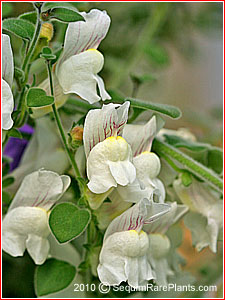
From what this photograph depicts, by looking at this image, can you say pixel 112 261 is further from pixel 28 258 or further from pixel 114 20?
pixel 114 20

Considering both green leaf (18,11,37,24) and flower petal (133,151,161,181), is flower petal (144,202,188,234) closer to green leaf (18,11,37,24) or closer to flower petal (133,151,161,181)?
flower petal (133,151,161,181)

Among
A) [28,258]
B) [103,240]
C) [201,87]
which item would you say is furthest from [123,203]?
[201,87]

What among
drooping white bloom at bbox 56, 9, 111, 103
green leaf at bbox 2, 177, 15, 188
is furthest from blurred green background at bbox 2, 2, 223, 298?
drooping white bloom at bbox 56, 9, 111, 103

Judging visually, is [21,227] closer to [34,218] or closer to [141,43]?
[34,218]

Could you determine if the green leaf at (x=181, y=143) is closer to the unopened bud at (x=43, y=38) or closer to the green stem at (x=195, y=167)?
the green stem at (x=195, y=167)

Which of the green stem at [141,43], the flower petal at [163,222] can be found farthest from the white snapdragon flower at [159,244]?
the green stem at [141,43]

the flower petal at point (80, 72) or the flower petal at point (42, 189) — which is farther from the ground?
the flower petal at point (80, 72)
